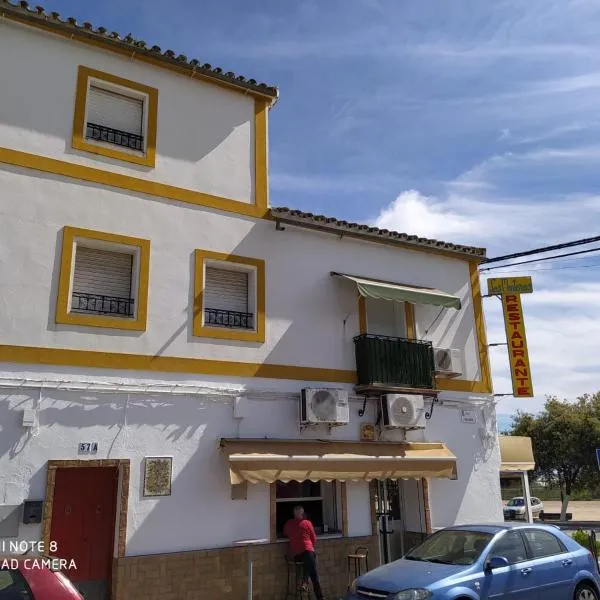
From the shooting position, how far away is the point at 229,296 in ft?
35.7

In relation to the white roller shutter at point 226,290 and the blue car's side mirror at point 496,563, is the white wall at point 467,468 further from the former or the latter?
the white roller shutter at point 226,290

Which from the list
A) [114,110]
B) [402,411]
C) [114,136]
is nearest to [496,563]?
[402,411]

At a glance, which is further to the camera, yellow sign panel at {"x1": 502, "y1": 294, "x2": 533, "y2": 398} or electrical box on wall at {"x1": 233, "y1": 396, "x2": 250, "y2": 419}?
yellow sign panel at {"x1": 502, "y1": 294, "x2": 533, "y2": 398}

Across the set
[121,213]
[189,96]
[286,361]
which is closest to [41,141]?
[121,213]

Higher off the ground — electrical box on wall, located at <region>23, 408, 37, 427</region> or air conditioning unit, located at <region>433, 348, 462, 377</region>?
air conditioning unit, located at <region>433, 348, 462, 377</region>

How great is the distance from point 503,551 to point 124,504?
5.45 metres

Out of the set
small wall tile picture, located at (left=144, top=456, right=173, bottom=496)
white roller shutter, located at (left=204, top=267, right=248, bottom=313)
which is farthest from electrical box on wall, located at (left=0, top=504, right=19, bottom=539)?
white roller shutter, located at (left=204, top=267, right=248, bottom=313)

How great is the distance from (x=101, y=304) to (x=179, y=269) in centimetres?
145

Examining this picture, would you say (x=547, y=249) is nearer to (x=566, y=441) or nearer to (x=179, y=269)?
(x=179, y=269)

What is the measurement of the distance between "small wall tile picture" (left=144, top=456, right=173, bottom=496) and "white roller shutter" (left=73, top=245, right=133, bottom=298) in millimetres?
2744

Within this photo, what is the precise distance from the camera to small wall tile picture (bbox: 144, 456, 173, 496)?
356 inches

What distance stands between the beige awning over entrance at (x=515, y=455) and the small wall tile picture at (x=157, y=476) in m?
10.6

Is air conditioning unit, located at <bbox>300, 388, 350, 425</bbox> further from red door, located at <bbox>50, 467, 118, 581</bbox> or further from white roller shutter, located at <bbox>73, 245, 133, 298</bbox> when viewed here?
white roller shutter, located at <bbox>73, 245, 133, 298</bbox>

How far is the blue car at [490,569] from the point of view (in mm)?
7148
